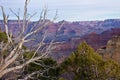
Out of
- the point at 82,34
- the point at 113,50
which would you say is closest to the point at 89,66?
the point at 113,50

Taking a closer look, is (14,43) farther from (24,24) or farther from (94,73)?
(94,73)

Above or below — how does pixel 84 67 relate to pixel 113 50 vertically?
above

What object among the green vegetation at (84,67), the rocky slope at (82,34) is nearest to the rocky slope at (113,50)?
the green vegetation at (84,67)

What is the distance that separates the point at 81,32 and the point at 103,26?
97.7 ft

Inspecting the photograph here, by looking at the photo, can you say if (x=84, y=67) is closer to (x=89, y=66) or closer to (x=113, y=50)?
(x=89, y=66)

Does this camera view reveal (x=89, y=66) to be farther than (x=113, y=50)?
No

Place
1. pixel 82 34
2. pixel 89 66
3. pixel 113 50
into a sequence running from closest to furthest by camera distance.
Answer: pixel 89 66 < pixel 113 50 < pixel 82 34

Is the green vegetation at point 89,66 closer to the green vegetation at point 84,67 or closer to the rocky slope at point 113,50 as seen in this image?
the green vegetation at point 84,67

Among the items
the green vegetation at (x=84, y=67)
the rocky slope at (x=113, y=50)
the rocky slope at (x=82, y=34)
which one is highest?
the green vegetation at (x=84, y=67)

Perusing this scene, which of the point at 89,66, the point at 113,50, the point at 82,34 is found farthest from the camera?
the point at 82,34

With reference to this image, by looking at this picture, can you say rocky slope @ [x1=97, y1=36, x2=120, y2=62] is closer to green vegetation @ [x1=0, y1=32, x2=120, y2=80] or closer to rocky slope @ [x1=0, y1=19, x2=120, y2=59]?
green vegetation @ [x1=0, y1=32, x2=120, y2=80]

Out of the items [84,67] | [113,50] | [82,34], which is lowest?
[82,34]

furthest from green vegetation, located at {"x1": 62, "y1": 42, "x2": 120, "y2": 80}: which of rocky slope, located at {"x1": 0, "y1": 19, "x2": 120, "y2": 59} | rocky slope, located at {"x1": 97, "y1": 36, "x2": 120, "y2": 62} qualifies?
rocky slope, located at {"x1": 0, "y1": 19, "x2": 120, "y2": 59}

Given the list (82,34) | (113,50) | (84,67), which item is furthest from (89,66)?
(82,34)
